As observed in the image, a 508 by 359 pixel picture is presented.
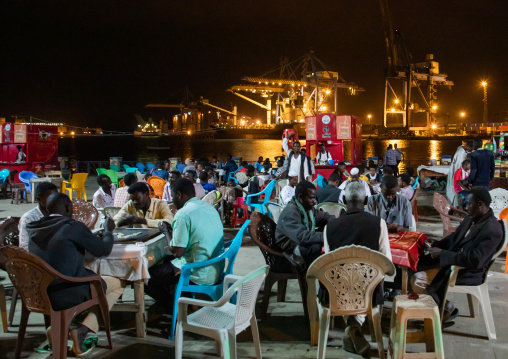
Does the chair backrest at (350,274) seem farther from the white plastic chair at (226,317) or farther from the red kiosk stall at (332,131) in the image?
the red kiosk stall at (332,131)

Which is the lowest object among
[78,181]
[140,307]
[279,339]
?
[279,339]

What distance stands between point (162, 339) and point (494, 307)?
295 cm

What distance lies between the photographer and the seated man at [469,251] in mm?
3264

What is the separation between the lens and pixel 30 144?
54.7 feet

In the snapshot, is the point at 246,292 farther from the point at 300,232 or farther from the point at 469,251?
the point at 469,251

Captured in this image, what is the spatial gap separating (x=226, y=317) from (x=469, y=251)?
1.82 meters

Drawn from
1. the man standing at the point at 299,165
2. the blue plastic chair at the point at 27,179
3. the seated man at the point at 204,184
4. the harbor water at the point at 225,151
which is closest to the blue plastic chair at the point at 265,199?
the seated man at the point at 204,184

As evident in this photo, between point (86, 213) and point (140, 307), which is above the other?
point (86, 213)

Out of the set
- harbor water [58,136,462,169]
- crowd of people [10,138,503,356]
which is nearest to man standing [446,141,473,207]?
crowd of people [10,138,503,356]

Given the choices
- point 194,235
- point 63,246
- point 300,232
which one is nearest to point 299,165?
point 300,232

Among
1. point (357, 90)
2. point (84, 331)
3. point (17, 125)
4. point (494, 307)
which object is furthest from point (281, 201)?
point (357, 90)

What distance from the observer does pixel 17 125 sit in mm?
16297

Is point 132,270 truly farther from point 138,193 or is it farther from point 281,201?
point 281,201

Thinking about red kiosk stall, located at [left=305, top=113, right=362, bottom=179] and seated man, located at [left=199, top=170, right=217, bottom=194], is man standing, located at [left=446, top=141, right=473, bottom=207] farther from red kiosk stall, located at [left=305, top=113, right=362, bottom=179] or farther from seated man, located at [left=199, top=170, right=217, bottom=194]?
red kiosk stall, located at [left=305, top=113, right=362, bottom=179]
